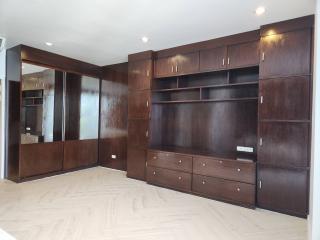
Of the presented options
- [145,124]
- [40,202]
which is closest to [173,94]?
[145,124]

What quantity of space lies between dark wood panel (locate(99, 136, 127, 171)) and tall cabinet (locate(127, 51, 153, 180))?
1.92 ft

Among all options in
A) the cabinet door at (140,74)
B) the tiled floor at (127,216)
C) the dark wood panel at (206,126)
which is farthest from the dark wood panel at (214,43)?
the tiled floor at (127,216)

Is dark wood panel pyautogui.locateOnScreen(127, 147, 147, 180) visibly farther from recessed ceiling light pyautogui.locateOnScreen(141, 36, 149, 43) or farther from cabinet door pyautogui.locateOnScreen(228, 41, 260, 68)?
cabinet door pyautogui.locateOnScreen(228, 41, 260, 68)

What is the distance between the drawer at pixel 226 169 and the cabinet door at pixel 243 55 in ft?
5.05

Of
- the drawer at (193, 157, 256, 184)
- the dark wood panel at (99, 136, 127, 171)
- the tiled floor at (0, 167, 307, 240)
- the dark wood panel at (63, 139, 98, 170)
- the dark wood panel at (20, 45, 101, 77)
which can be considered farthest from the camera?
the dark wood panel at (99, 136, 127, 171)

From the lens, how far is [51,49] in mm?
4223

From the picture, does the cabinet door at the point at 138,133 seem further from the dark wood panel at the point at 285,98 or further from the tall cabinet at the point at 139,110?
the dark wood panel at the point at 285,98

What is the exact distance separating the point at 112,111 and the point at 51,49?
1.89m

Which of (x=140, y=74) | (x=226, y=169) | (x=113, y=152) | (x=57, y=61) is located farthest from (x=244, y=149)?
(x=57, y=61)

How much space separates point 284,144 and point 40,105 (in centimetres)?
450

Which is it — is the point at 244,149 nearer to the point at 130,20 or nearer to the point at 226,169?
the point at 226,169

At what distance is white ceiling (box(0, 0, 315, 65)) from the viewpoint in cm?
251

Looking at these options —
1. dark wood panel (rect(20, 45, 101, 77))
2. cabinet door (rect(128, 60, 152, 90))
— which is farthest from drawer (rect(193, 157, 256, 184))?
dark wood panel (rect(20, 45, 101, 77))

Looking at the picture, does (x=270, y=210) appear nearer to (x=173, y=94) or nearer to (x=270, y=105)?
(x=270, y=105)
